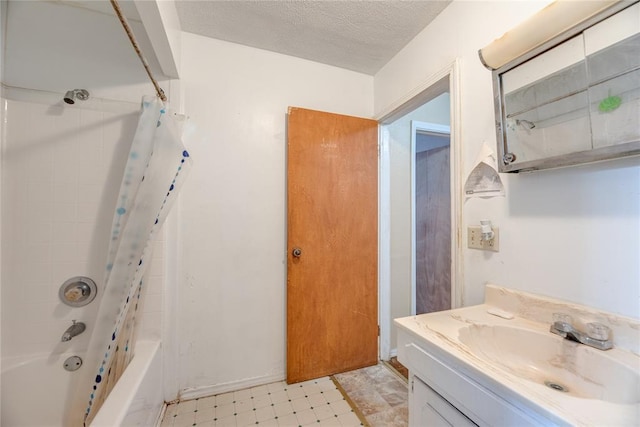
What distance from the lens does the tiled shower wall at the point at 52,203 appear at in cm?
127

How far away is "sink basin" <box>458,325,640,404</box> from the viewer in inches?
25.8

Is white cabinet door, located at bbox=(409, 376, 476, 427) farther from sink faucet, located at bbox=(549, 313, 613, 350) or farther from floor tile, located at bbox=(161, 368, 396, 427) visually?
floor tile, located at bbox=(161, 368, 396, 427)

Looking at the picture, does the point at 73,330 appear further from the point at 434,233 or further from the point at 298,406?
the point at 434,233

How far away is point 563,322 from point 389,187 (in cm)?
139

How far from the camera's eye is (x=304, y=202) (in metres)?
1.74

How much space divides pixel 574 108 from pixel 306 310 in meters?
1.65

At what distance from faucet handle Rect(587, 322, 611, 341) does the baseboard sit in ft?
5.49

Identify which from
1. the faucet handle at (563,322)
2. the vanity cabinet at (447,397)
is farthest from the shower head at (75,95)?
the faucet handle at (563,322)

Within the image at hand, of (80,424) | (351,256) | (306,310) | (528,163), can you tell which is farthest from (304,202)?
(80,424)

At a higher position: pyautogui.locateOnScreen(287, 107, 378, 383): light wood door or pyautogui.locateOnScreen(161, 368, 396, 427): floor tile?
pyautogui.locateOnScreen(287, 107, 378, 383): light wood door

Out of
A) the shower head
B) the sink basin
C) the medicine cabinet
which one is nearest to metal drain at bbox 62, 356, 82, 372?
the shower head

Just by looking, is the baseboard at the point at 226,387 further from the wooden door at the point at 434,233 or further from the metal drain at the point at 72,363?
the wooden door at the point at 434,233

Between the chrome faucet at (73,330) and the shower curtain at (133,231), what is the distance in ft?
1.05

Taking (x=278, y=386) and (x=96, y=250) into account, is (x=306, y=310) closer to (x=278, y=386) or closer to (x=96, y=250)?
(x=278, y=386)
